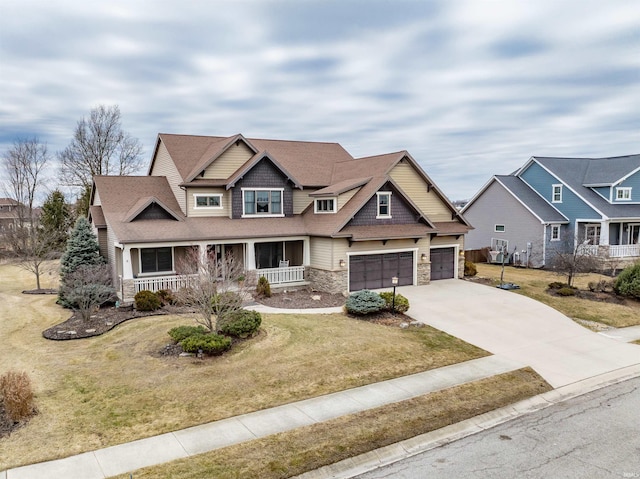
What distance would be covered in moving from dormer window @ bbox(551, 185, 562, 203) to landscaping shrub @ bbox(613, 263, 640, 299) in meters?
13.5

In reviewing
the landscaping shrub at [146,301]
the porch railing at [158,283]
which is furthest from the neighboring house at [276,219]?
the landscaping shrub at [146,301]

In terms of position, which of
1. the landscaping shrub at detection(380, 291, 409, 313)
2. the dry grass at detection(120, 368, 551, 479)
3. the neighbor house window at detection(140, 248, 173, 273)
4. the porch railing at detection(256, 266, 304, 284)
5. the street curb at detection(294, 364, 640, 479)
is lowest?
the street curb at detection(294, 364, 640, 479)

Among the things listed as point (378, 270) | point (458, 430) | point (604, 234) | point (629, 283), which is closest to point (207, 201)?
point (378, 270)

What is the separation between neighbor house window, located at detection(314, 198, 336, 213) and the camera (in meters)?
24.9

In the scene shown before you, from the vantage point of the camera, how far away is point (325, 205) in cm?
2561

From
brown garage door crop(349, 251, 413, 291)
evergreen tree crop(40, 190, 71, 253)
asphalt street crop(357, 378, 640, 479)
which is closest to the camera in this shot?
asphalt street crop(357, 378, 640, 479)

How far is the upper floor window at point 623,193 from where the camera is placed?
35.8 metres

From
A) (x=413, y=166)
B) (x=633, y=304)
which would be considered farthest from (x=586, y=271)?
(x=413, y=166)

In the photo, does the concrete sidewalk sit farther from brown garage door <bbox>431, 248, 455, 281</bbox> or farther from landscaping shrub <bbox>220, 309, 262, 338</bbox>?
brown garage door <bbox>431, 248, 455, 281</bbox>

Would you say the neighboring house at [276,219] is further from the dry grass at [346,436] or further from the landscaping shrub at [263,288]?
the dry grass at [346,436]

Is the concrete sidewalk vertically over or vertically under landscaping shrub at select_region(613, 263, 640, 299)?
under

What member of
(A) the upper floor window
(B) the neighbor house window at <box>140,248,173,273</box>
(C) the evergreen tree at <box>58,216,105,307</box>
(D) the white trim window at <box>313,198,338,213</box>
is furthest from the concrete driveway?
(A) the upper floor window

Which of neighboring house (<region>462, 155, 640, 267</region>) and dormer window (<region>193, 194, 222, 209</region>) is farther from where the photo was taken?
neighboring house (<region>462, 155, 640, 267</region>)

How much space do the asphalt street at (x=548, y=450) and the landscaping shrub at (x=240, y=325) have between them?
7.64 m
